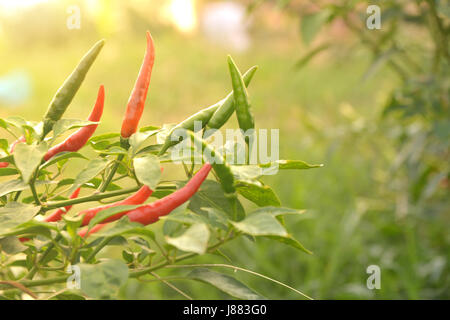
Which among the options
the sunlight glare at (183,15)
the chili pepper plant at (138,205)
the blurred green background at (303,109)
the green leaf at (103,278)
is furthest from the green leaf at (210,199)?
the sunlight glare at (183,15)

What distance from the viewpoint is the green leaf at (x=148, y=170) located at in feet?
1.42

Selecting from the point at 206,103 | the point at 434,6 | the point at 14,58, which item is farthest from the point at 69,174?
the point at 14,58

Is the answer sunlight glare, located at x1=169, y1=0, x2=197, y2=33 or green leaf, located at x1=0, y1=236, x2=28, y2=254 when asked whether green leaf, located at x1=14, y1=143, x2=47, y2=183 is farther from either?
sunlight glare, located at x1=169, y1=0, x2=197, y2=33

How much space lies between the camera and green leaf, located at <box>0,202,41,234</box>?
1.47 ft

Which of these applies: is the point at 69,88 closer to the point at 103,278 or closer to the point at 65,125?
the point at 65,125

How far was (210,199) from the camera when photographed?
1.67ft

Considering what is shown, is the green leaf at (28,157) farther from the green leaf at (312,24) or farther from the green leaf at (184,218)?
the green leaf at (312,24)

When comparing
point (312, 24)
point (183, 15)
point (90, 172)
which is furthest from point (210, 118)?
point (183, 15)

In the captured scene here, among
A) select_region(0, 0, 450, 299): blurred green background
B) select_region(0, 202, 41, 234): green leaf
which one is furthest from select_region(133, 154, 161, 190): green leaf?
select_region(0, 0, 450, 299): blurred green background

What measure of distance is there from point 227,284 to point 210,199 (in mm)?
79

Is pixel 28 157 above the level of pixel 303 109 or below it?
below

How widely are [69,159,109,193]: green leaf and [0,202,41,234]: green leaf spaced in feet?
0.13

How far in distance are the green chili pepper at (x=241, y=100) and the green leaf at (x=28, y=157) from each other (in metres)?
0.17
